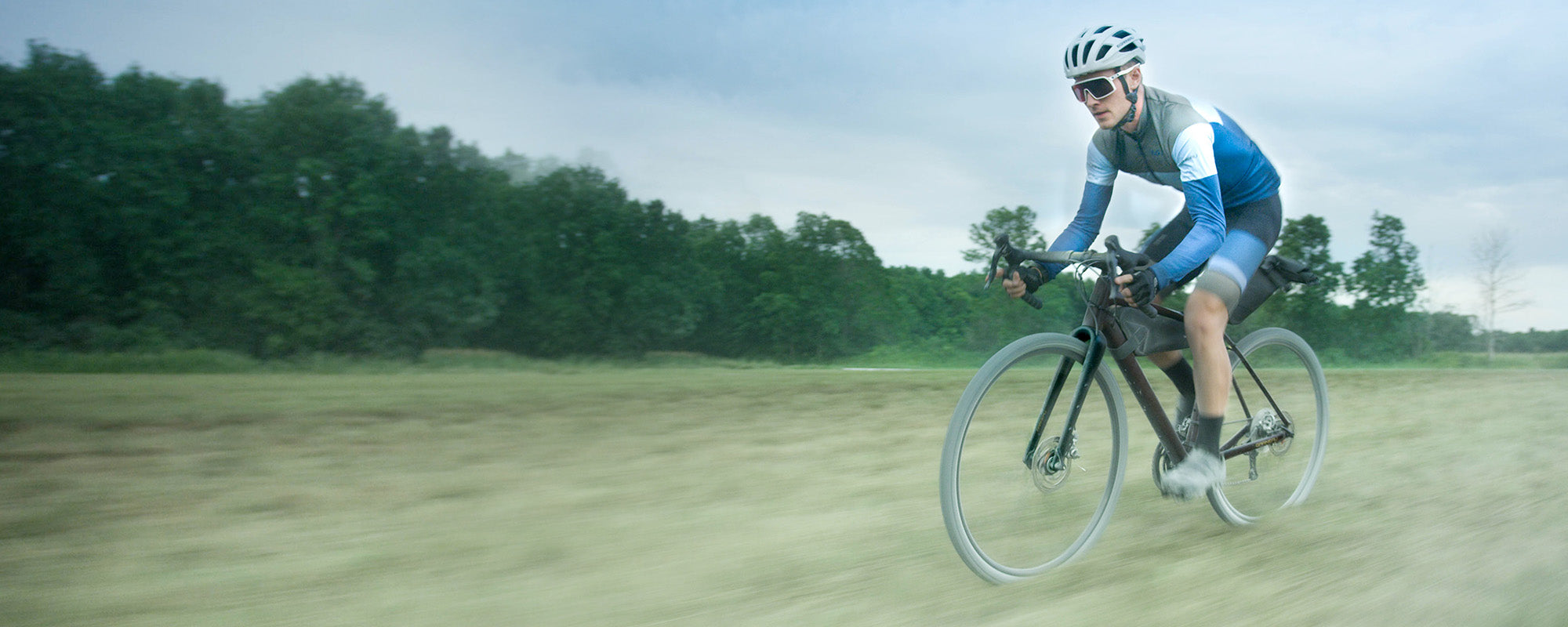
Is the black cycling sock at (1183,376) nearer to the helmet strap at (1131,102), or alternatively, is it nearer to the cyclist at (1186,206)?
the cyclist at (1186,206)

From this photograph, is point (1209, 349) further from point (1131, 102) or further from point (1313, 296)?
point (1313, 296)

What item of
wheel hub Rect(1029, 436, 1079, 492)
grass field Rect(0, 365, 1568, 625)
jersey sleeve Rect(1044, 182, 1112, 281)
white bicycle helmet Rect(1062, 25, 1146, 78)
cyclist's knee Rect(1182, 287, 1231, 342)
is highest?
white bicycle helmet Rect(1062, 25, 1146, 78)

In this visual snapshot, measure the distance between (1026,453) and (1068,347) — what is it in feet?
1.28

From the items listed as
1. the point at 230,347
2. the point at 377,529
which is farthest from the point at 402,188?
the point at 377,529

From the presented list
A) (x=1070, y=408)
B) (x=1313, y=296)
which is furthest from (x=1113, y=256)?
(x=1313, y=296)

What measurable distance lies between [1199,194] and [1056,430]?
93 cm

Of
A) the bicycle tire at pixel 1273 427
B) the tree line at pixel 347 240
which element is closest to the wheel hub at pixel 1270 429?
the bicycle tire at pixel 1273 427

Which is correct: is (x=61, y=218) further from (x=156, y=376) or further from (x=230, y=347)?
(x=156, y=376)

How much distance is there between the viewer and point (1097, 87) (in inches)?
141

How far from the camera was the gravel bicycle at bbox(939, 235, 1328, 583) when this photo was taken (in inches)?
130

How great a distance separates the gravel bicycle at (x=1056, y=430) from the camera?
3309 mm

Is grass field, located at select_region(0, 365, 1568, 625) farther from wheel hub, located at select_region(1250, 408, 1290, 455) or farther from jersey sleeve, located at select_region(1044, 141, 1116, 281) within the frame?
jersey sleeve, located at select_region(1044, 141, 1116, 281)

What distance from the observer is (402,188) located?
15.3 m

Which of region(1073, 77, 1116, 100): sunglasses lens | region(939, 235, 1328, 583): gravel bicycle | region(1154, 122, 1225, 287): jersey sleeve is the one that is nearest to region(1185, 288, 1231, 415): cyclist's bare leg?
region(939, 235, 1328, 583): gravel bicycle
